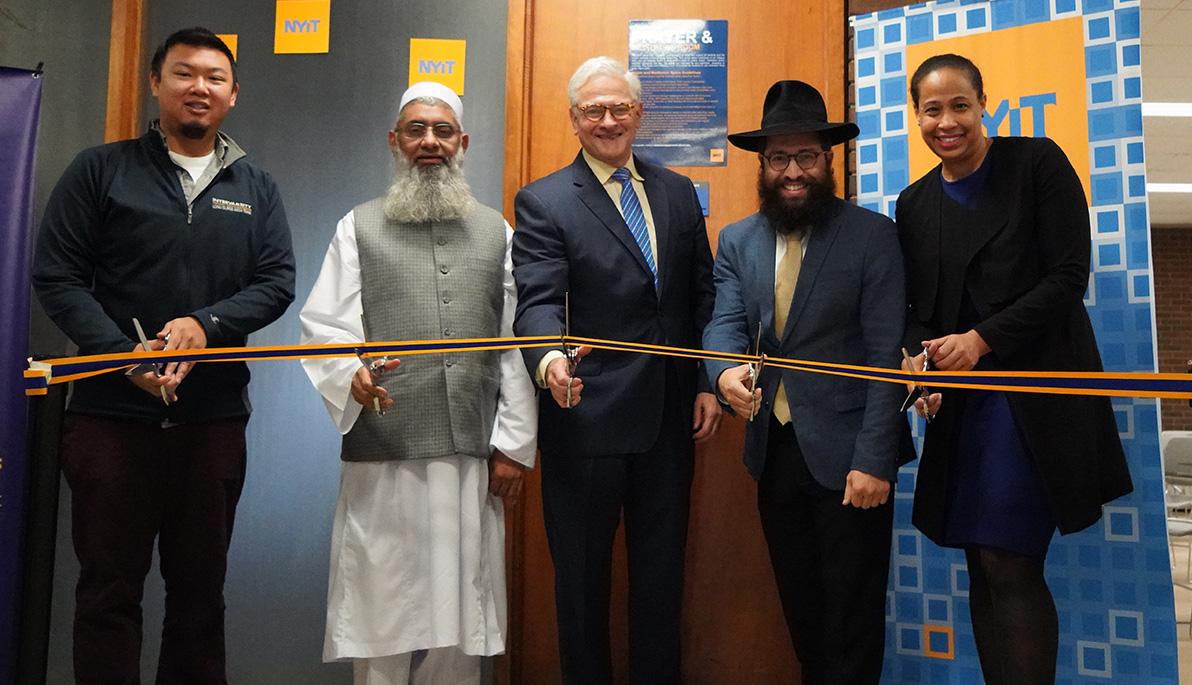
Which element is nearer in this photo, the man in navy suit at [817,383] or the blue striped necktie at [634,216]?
the man in navy suit at [817,383]

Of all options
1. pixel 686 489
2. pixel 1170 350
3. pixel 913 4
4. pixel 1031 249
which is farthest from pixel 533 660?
pixel 1170 350

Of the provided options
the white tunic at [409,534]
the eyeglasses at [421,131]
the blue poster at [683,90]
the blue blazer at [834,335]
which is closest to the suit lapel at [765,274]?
the blue blazer at [834,335]

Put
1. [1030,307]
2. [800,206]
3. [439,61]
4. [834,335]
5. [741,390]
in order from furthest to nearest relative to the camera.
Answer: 1. [439,61]
2. [800,206]
3. [834,335]
4. [741,390]
5. [1030,307]

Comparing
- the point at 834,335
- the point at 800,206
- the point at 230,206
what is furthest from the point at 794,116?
the point at 230,206

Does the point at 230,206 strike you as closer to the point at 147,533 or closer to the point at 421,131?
the point at 421,131

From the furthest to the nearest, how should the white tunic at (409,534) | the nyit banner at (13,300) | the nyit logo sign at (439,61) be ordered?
the nyit logo sign at (439,61) → the white tunic at (409,534) → the nyit banner at (13,300)

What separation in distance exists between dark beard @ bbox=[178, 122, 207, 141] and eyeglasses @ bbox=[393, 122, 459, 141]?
0.61m

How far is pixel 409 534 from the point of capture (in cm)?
267

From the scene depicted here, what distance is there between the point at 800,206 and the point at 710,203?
2.95ft

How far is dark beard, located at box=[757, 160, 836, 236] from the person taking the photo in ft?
8.61

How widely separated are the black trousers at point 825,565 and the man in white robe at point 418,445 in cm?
77

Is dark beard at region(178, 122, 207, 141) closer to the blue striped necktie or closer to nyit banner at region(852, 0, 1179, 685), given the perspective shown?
the blue striped necktie

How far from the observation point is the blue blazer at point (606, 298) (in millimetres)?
2590

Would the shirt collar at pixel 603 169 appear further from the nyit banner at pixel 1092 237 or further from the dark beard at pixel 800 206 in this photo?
the nyit banner at pixel 1092 237
